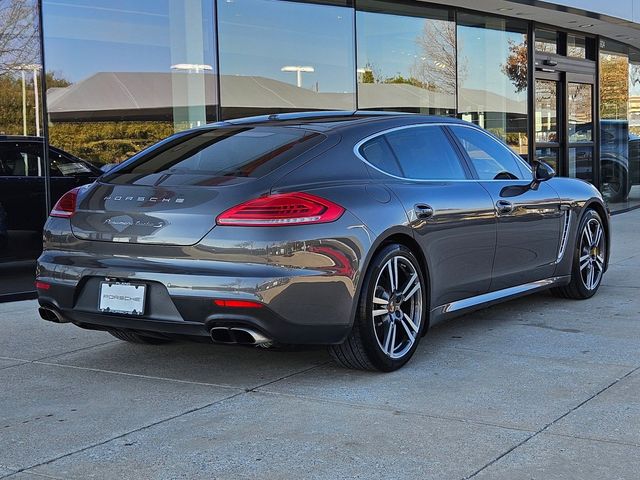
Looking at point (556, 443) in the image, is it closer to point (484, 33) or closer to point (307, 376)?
point (307, 376)

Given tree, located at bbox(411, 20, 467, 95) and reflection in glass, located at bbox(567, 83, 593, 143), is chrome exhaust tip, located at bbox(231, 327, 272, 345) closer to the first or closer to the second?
tree, located at bbox(411, 20, 467, 95)

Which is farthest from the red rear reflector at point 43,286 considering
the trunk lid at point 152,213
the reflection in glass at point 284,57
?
the reflection in glass at point 284,57

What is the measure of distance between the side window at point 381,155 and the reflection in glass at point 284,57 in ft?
15.9

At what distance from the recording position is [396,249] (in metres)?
5.03

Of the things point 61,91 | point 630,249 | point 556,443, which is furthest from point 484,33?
point 556,443

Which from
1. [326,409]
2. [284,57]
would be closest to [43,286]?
[326,409]

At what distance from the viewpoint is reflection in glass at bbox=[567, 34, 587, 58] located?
15422 millimetres

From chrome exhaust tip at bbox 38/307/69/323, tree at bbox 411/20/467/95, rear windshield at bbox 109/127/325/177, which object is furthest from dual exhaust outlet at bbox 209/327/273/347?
tree at bbox 411/20/467/95

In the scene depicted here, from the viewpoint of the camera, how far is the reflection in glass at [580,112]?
15453 millimetres

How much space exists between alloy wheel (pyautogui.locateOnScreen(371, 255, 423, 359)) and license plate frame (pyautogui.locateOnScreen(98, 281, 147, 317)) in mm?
1235

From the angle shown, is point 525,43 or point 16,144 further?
point 525,43

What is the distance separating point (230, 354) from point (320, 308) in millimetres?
1192

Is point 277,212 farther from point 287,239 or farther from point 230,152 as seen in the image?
point 230,152

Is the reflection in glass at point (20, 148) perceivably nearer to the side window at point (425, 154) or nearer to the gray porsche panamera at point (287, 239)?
the gray porsche panamera at point (287, 239)
